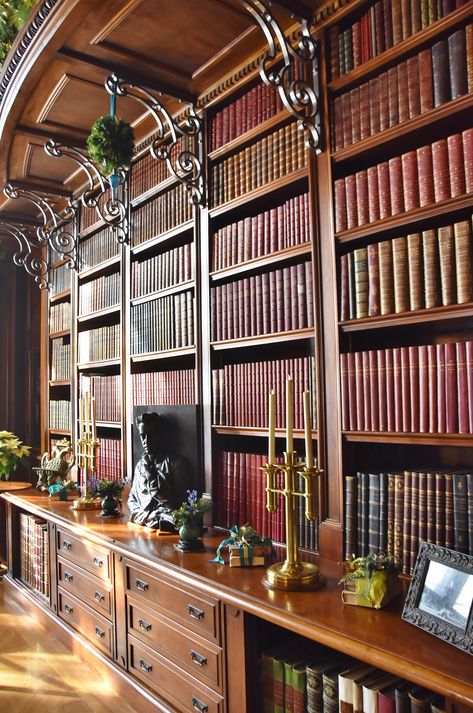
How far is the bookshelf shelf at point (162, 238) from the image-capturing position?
2.90 meters

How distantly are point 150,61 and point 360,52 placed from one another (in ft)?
3.09

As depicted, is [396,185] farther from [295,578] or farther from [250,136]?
[295,578]

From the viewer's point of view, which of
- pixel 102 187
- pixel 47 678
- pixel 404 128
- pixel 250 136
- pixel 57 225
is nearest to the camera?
pixel 404 128

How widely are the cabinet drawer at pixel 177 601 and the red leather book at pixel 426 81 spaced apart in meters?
1.73

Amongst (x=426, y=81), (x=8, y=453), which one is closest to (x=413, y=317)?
(x=426, y=81)

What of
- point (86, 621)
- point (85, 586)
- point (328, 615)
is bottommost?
point (86, 621)

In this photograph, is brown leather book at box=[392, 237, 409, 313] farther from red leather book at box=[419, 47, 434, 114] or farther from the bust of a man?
the bust of a man

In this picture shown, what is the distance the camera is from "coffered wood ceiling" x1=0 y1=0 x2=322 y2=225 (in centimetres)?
216

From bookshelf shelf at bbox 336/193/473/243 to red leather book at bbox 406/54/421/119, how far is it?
33 centimetres

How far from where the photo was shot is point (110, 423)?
3.53 meters

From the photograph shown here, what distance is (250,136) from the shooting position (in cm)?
250

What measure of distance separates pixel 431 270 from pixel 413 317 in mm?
159

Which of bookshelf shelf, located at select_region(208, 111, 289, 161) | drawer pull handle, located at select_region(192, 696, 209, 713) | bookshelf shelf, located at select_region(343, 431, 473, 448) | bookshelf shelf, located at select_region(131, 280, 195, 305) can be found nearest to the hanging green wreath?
bookshelf shelf, located at select_region(208, 111, 289, 161)

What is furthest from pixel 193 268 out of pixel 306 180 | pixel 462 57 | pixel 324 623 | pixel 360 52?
pixel 324 623
